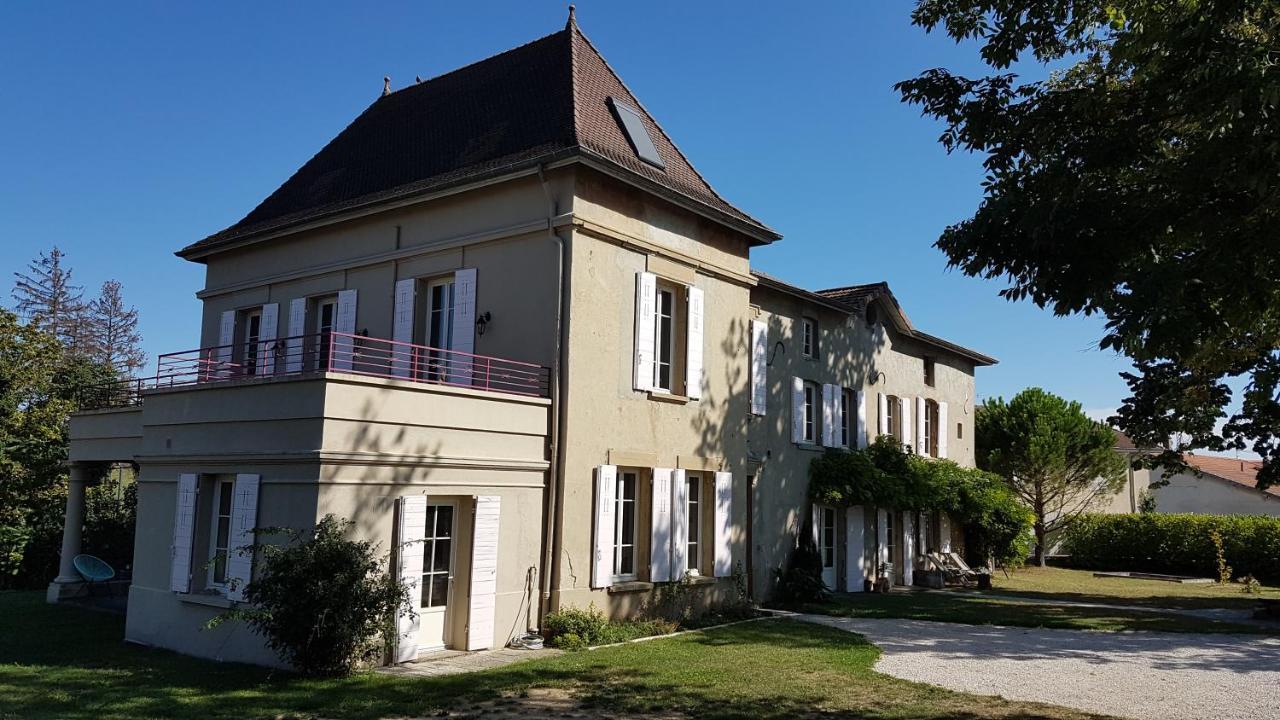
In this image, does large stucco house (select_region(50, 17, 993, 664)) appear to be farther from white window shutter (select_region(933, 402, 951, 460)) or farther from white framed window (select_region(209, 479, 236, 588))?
white window shutter (select_region(933, 402, 951, 460))

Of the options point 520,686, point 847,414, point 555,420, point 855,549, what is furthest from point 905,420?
point 520,686

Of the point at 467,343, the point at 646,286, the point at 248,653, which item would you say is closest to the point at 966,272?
the point at 646,286

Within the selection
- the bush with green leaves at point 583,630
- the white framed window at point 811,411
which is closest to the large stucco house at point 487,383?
the bush with green leaves at point 583,630

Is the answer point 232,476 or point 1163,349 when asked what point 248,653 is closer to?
point 232,476

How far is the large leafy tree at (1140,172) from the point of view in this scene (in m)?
6.19

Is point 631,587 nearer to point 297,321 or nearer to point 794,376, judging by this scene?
point 794,376

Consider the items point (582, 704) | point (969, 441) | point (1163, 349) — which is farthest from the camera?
point (969, 441)

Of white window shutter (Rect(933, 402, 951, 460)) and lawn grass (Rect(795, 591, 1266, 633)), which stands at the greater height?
white window shutter (Rect(933, 402, 951, 460))

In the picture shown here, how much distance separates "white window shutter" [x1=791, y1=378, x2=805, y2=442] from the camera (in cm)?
1844

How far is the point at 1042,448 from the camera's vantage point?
2909cm

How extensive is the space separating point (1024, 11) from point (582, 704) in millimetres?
7560

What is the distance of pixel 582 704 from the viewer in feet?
28.1

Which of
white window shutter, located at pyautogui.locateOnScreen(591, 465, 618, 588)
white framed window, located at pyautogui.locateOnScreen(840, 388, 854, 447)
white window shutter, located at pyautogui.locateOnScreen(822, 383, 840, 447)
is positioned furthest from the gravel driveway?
white framed window, located at pyautogui.locateOnScreen(840, 388, 854, 447)

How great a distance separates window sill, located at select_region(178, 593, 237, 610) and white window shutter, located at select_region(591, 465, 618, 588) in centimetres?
454
